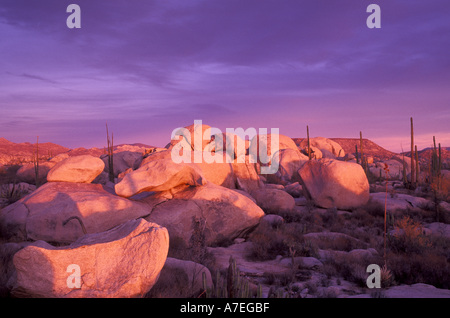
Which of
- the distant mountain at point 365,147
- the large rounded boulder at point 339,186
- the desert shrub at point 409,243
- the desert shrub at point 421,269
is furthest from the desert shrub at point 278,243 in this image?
the distant mountain at point 365,147

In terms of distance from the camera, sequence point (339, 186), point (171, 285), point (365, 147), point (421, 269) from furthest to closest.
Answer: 1. point (365, 147)
2. point (339, 186)
3. point (421, 269)
4. point (171, 285)

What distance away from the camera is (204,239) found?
7531mm

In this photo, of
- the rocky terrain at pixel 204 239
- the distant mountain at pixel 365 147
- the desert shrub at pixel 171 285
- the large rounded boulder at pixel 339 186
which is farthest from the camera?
the distant mountain at pixel 365 147

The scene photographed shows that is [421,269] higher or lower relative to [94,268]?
lower

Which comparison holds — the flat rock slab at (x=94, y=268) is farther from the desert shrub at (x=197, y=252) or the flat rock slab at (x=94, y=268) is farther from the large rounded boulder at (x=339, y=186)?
the large rounded boulder at (x=339, y=186)

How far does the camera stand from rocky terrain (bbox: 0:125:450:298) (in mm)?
4293

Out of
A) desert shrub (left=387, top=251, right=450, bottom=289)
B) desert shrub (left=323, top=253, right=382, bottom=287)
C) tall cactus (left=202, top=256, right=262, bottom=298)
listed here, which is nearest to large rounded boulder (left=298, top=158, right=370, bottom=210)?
desert shrub (left=387, top=251, right=450, bottom=289)

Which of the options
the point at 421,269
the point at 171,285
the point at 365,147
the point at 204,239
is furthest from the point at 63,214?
the point at 365,147

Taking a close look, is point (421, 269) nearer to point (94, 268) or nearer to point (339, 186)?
point (94, 268)

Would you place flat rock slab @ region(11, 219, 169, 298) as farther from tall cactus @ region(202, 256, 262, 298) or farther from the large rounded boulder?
the large rounded boulder

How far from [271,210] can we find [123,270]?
33.3 ft

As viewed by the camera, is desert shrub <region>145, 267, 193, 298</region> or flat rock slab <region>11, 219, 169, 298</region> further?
Answer: desert shrub <region>145, 267, 193, 298</region>

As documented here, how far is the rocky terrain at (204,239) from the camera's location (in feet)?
14.1

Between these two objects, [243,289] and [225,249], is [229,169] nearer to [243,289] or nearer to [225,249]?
[225,249]
